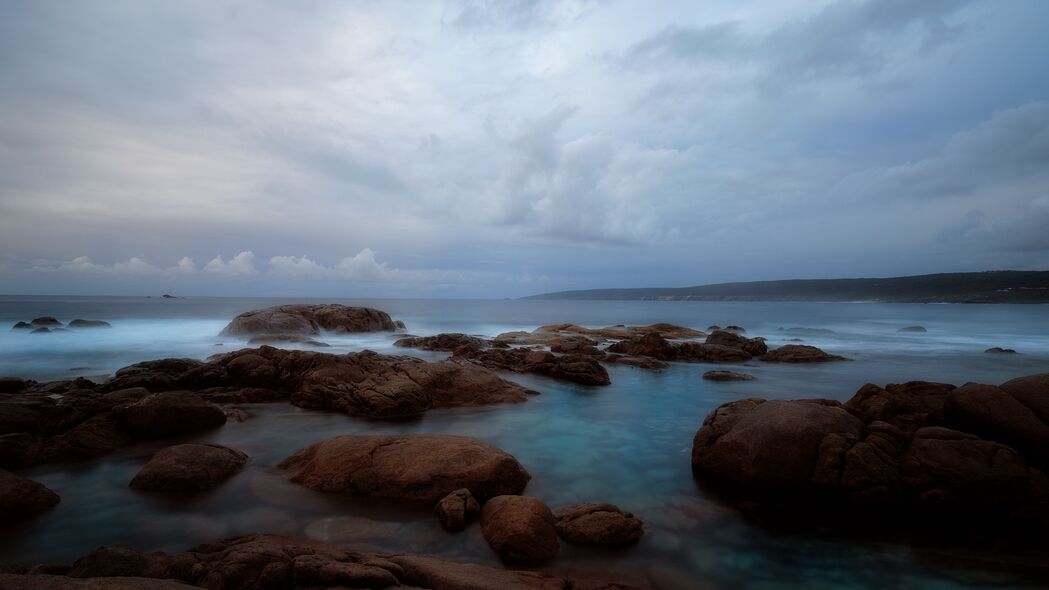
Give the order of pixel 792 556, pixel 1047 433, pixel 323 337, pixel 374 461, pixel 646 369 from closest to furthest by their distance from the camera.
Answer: pixel 792 556
pixel 1047 433
pixel 374 461
pixel 646 369
pixel 323 337

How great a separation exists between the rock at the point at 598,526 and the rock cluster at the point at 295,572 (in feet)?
2.88

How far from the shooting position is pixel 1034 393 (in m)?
7.11

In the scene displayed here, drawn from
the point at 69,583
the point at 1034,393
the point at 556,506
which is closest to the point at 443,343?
the point at 556,506

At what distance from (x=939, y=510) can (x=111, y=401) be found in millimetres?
14171

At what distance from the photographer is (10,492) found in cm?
609

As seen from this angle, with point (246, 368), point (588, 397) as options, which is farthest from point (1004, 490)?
point (246, 368)

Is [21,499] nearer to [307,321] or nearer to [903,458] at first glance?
[903,458]

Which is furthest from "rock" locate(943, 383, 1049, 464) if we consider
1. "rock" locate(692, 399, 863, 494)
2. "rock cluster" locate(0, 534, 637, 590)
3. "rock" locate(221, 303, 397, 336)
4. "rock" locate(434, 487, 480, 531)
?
"rock" locate(221, 303, 397, 336)

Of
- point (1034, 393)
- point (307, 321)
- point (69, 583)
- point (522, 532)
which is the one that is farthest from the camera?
point (307, 321)

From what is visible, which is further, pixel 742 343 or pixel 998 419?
pixel 742 343

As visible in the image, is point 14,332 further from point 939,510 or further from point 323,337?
point 939,510

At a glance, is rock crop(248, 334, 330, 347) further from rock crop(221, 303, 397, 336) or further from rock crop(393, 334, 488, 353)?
rock crop(393, 334, 488, 353)

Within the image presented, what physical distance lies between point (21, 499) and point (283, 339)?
1847cm

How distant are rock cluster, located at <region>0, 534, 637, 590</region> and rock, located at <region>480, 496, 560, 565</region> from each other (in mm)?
492
